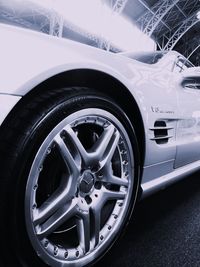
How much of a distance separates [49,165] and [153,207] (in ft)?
3.56

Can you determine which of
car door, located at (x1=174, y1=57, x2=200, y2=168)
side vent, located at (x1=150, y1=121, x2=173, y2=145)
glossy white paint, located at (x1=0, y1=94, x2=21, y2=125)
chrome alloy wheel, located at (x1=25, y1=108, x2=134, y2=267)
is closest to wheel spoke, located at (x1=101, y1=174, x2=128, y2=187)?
chrome alloy wheel, located at (x1=25, y1=108, x2=134, y2=267)

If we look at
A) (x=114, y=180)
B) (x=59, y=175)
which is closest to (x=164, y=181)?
(x=114, y=180)

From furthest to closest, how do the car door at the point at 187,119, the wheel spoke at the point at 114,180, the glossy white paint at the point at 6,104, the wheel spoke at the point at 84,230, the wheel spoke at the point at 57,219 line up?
the car door at the point at 187,119, the wheel spoke at the point at 114,180, the wheel spoke at the point at 84,230, the wheel spoke at the point at 57,219, the glossy white paint at the point at 6,104

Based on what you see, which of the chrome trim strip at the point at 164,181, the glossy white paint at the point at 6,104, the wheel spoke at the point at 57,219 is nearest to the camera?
the glossy white paint at the point at 6,104

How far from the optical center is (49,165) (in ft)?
3.39

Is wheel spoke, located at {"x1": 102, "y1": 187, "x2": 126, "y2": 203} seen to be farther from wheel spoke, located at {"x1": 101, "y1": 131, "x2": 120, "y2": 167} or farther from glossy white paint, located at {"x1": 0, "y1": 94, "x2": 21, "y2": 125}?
glossy white paint, located at {"x1": 0, "y1": 94, "x2": 21, "y2": 125}

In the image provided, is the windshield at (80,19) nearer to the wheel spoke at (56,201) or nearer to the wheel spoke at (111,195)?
the wheel spoke at (111,195)

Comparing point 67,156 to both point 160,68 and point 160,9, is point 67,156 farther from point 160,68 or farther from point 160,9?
point 160,9

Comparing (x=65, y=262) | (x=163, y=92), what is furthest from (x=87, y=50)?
(x=65, y=262)

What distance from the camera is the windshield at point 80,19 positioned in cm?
1046

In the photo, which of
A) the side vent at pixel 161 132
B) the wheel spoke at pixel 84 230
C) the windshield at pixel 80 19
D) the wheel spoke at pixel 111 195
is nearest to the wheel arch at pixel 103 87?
the side vent at pixel 161 132

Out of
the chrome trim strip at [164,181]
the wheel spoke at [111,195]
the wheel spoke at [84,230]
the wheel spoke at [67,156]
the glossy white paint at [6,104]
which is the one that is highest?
the glossy white paint at [6,104]

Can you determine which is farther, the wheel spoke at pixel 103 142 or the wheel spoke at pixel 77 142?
the wheel spoke at pixel 103 142

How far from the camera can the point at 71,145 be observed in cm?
96
